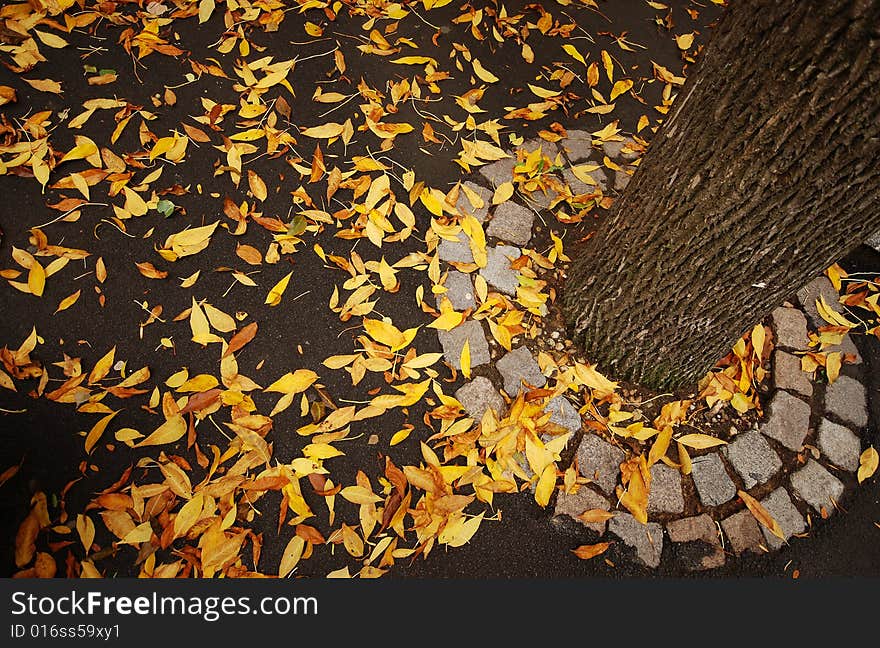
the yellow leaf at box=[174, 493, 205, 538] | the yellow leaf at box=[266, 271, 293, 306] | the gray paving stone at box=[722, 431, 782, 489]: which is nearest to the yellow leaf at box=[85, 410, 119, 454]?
the yellow leaf at box=[174, 493, 205, 538]

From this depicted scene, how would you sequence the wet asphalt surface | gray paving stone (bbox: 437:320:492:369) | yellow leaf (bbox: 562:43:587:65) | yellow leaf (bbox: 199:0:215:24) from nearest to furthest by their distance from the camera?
the wet asphalt surface
gray paving stone (bbox: 437:320:492:369)
yellow leaf (bbox: 199:0:215:24)
yellow leaf (bbox: 562:43:587:65)

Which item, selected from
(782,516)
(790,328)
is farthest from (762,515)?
(790,328)

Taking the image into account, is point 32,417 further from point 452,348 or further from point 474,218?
point 474,218

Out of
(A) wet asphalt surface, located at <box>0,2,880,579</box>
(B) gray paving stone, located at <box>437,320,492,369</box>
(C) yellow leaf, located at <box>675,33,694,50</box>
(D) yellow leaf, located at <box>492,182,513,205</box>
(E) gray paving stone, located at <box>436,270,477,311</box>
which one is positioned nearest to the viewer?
(A) wet asphalt surface, located at <box>0,2,880,579</box>

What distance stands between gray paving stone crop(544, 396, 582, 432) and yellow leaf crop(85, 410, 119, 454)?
5.00 ft

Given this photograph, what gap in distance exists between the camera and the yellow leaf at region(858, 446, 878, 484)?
2.23 m

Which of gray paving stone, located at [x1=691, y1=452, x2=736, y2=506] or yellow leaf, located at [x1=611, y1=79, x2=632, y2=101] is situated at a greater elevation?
yellow leaf, located at [x1=611, y1=79, x2=632, y2=101]

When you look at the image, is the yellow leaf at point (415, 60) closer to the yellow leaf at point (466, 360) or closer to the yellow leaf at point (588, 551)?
the yellow leaf at point (466, 360)

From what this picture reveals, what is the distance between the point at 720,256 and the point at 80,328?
217 centimetres

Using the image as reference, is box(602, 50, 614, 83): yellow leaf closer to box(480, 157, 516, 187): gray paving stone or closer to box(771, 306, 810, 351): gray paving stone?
box(480, 157, 516, 187): gray paving stone

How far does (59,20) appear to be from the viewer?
111 inches

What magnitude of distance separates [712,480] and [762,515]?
0.20 meters

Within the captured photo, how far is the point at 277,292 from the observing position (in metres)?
2.30

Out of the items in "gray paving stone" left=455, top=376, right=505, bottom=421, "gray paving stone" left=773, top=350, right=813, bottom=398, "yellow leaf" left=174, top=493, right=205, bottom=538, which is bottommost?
"yellow leaf" left=174, top=493, right=205, bottom=538
